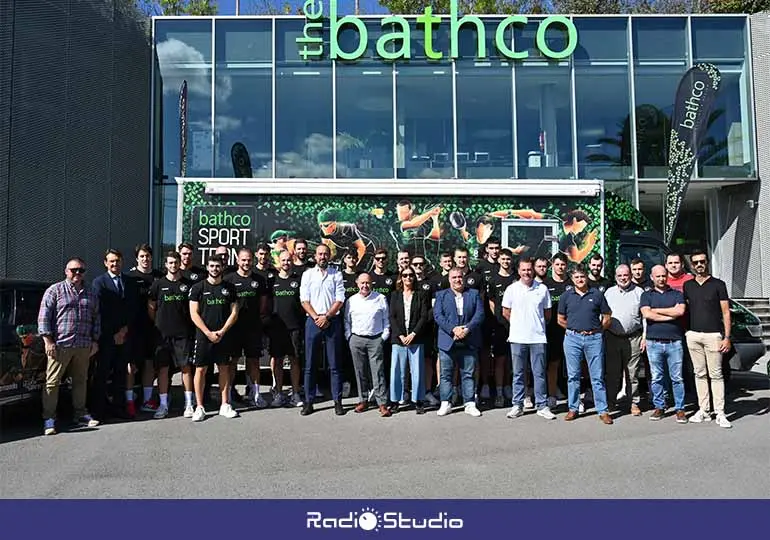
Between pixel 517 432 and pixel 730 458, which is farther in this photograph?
pixel 517 432

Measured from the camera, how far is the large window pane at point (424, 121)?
16.2 meters

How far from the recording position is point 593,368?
7289 mm

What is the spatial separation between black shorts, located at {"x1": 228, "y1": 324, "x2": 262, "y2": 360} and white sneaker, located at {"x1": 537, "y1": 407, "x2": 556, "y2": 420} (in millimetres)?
3414

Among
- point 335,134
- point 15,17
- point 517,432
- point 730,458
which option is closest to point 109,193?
point 15,17

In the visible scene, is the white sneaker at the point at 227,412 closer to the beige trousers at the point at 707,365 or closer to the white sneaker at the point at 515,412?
the white sneaker at the point at 515,412

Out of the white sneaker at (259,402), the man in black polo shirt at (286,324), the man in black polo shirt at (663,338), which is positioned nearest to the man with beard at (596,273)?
the man in black polo shirt at (663,338)

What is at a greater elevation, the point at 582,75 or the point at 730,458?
the point at 582,75

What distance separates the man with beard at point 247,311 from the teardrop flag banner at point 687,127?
351 inches

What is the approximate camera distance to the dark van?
6.42m

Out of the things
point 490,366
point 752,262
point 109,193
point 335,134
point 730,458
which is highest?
point 335,134
